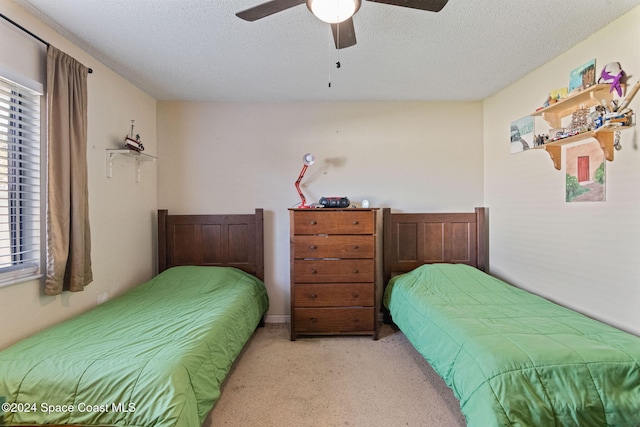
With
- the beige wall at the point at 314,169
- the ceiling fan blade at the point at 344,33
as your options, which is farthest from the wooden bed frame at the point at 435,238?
the ceiling fan blade at the point at 344,33

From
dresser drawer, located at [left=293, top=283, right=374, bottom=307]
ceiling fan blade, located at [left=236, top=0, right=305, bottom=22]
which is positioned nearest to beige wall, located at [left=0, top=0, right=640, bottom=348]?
dresser drawer, located at [left=293, top=283, right=374, bottom=307]

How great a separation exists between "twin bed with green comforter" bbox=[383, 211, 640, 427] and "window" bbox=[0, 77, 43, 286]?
2418 millimetres

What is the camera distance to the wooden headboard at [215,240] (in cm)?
294

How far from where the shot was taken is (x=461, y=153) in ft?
10.1

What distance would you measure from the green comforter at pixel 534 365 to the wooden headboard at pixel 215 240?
175cm

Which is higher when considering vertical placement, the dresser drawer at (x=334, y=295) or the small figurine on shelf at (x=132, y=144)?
the small figurine on shelf at (x=132, y=144)

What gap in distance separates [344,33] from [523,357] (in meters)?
1.77

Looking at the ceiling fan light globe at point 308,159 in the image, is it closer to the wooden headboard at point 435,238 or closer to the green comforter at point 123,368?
the wooden headboard at point 435,238

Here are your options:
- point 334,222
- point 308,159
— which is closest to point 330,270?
point 334,222

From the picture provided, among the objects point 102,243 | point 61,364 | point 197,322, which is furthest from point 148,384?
point 102,243

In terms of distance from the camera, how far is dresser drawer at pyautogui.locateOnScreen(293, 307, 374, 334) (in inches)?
103

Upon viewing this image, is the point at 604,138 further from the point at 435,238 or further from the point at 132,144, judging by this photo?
the point at 132,144

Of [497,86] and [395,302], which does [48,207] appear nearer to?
[395,302]

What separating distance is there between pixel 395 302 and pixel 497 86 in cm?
219
